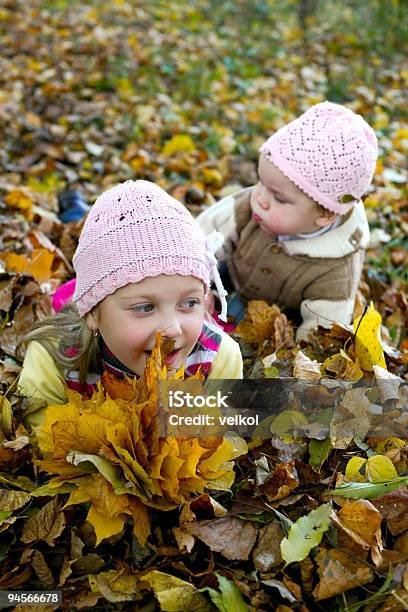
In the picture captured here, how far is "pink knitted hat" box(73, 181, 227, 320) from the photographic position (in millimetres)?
1926

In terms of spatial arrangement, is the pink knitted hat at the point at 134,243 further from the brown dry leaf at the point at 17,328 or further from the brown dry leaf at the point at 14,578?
the brown dry leaf at the point at 14,578

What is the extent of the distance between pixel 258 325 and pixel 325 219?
1.89 ft

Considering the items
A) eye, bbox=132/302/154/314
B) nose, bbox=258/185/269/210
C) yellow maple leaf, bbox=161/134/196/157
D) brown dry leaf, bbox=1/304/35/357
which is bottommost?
yellow maple leaf, bbox=161/134/196/157

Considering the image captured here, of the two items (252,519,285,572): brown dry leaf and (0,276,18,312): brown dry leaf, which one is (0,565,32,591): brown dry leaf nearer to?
(252,519,285,572): brown dry leaf

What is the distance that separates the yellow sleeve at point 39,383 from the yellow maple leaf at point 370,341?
3.40ft

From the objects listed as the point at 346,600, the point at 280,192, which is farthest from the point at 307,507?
the point at 280,192

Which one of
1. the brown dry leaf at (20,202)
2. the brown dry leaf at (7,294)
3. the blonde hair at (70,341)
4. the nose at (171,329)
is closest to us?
the nose at (171,329)

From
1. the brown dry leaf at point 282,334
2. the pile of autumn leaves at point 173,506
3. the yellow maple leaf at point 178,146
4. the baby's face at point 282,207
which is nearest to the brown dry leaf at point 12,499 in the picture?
the pile of autumn leaves at point 173,506

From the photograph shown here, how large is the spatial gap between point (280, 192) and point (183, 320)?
1120 millimetres

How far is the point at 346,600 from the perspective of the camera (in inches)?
64.0

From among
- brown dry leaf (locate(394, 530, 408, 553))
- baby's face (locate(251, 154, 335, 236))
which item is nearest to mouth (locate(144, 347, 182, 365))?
brown dry leaf (locate(394, 530, 408, 553))

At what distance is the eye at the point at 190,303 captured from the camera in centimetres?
201

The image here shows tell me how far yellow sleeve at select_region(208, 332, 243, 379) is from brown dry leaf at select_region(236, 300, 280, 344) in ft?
1.29

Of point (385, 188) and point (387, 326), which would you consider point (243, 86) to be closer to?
point (385, 188)
